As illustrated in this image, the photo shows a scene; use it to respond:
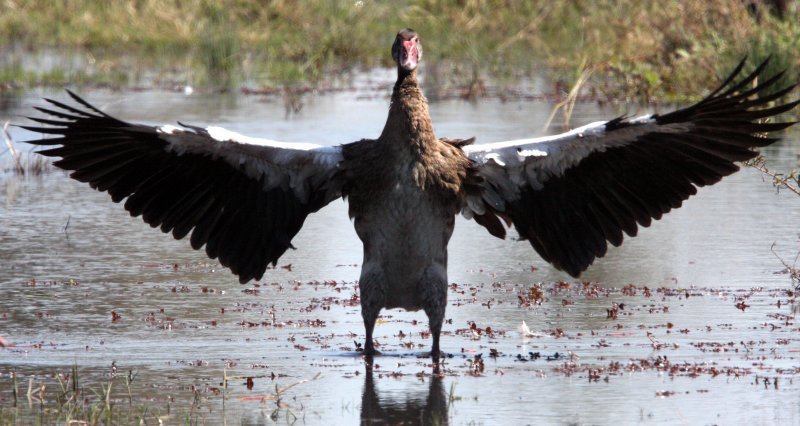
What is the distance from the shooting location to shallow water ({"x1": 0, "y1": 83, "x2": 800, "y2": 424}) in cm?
577

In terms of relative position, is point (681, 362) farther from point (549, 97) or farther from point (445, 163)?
point (549, 97)

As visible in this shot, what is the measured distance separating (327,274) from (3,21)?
18.4m

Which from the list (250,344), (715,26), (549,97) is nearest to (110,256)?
(250,344)

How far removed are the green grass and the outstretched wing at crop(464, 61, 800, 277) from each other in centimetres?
699

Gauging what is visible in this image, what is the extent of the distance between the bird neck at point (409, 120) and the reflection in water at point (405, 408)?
50.0 inches

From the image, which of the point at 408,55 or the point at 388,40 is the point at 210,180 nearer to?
the point at 408,55

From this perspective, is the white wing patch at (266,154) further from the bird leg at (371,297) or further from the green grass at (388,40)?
the green grass at (388,40)

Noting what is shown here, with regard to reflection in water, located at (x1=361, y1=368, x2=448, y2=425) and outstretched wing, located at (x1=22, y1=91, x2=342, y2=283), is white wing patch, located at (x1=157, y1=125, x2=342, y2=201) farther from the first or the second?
reflection in water, located at (x1=361, y1=368, x2=448, y2=425)

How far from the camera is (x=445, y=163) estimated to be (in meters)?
6.89

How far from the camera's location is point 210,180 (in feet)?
23.8

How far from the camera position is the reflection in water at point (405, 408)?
5.54m

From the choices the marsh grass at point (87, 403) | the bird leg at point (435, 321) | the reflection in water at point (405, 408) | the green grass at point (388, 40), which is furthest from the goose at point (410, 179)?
the green grass at point (388, 40)

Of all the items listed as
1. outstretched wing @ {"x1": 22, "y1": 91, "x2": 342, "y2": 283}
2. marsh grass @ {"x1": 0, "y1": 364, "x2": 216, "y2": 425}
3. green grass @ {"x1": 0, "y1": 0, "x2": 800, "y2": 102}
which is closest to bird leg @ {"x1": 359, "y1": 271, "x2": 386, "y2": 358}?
outstretched wing @ {"x1": 22, "y1": 91, "x2": 342, "y2": 283}

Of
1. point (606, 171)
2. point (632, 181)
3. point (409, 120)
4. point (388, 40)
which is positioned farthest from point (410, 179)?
point (388, 40)
